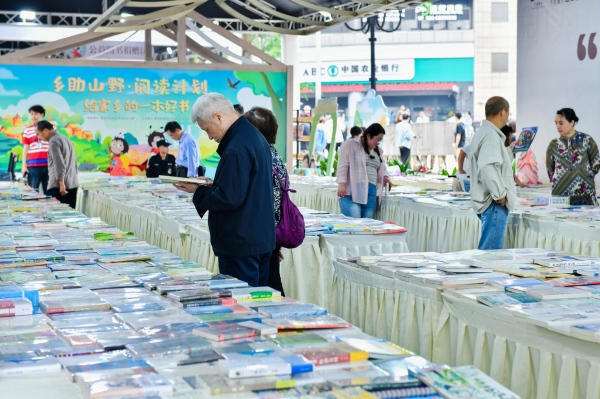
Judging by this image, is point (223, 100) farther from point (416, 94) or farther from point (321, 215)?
point (416, 94)

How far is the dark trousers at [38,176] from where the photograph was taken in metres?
10.4

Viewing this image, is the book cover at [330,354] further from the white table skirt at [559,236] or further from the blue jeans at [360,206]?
the blue jeans at [360,206]

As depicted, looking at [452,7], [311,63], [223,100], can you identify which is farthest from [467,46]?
[223,100]

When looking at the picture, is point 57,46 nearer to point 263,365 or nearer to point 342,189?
point 342,189

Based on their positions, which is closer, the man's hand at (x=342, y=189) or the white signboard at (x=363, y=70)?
the man's hand at (x=342, y=189)

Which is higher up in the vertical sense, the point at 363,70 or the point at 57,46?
the point at 363,70

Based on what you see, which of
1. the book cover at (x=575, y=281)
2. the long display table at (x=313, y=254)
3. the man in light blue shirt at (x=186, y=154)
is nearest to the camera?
the book cover at (x=575, y=281)

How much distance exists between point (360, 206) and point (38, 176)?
13.5 feet

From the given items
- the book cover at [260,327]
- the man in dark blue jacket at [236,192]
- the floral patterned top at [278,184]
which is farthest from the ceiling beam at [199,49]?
the book cover at [260,327]

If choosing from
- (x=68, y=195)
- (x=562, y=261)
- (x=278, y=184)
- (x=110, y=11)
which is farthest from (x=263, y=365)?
(x=110, y=11)

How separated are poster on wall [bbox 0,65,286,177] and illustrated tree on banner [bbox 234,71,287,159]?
15 millimetres

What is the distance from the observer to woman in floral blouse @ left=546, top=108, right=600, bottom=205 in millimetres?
7352

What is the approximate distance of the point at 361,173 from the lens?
821 cm

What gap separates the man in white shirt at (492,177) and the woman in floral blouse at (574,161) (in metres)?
1.86
